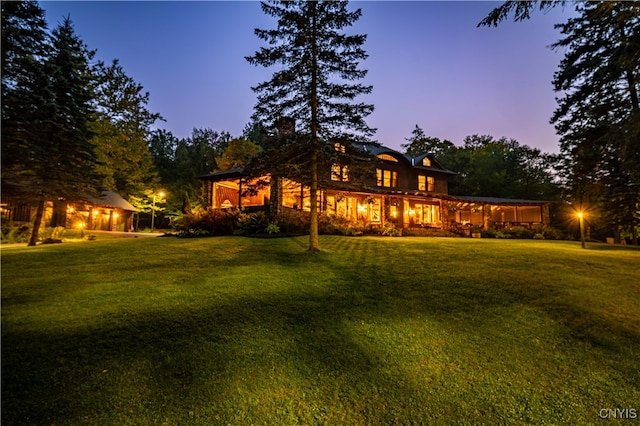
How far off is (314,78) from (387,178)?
17.0m

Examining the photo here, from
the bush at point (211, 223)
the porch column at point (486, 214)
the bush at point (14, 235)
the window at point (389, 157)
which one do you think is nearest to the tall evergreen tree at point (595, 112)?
the porch column at point (486, 214)

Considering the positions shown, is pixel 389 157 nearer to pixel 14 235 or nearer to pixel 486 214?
pixel 486 214

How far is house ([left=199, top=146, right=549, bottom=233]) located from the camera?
21.0 metres

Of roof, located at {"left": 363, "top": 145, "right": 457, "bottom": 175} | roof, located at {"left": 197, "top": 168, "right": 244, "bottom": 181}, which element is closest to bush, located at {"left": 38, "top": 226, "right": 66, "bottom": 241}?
roof, located at {"left": 197, "top": 168, "right": 244, "bottom": 181}

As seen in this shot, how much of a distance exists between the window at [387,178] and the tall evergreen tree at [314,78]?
51.0 ft

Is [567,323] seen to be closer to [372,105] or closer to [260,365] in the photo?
[260,365]

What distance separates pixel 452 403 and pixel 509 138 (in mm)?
56036

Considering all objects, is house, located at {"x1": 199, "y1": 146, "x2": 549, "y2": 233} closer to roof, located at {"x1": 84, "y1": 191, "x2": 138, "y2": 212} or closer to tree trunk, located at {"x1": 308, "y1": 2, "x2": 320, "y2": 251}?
tree trunk, located at {"x1": 308, "y1": 2, "x2": 320, "y2": 251}

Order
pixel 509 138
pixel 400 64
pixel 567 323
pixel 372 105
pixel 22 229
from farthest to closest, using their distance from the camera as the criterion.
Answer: pixel 509 138, pixel 22 229, pixel 400 64, pixel 372 105, pixel 567 323

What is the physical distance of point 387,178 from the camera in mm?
26312

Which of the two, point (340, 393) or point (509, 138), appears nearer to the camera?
point (340, 393)

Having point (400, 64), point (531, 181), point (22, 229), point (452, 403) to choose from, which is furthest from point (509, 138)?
point (22, 229)

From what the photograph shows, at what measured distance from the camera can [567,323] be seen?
471 centimetres

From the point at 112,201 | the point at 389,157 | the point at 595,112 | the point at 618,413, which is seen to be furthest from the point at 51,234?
the point at 595,112
